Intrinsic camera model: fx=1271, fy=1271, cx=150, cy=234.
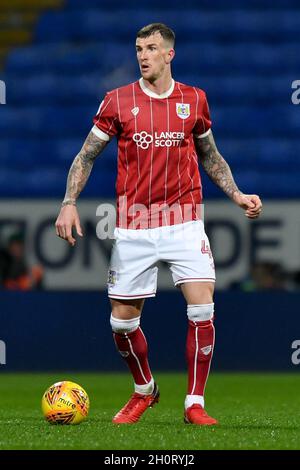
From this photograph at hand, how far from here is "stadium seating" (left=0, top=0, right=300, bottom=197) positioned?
15367mm

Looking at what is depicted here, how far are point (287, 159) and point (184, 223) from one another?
877 cm

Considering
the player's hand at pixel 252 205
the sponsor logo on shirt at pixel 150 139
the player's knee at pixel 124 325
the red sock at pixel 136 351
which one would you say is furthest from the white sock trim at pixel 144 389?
the sponsor logo on shirt at pixel 150 139

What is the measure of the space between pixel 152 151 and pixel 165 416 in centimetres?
171

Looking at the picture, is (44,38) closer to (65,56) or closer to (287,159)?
(65,56)

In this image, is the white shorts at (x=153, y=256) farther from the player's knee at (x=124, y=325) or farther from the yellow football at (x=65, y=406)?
the yellow football at (x=65, y=406)

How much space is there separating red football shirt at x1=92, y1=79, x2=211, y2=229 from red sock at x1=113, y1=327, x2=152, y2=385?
0.62m

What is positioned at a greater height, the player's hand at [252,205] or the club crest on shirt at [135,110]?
the club crest on shirt at [135,110]

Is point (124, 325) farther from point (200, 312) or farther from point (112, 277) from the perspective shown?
point (200, 312)

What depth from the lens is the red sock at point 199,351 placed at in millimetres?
6754

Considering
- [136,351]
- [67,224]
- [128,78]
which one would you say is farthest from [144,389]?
[128,78]

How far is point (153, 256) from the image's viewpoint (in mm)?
6820

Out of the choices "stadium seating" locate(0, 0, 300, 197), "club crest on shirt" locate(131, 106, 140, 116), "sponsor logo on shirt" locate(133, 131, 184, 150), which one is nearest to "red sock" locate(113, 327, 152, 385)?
"sponsor logo on shirt" locate(133, 131, 184, 150)

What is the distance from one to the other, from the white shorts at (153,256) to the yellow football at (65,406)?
1.90 ft
